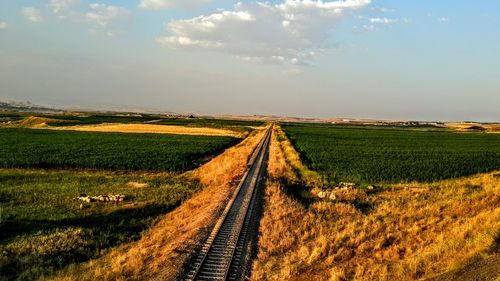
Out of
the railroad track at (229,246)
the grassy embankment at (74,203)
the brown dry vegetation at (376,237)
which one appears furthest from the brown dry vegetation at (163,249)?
the brown dry vegetation at (376,237)

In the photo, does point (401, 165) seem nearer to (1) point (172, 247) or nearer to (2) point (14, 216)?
(1) point (172, 247)

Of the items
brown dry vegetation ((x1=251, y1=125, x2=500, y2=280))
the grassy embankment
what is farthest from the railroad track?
the grassy embankment

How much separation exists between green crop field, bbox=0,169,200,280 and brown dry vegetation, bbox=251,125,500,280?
252 inches

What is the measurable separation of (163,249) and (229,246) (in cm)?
247

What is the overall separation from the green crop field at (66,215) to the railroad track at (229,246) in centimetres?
372

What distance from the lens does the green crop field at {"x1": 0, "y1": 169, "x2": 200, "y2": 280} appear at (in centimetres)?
1292

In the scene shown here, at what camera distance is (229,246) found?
13.8m

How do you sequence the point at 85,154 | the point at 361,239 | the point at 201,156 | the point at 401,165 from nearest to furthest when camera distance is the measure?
the point at 361,239, the point at 401,165, the point at 85,154, the point at 201,156

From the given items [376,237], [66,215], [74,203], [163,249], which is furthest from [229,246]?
[74,203]

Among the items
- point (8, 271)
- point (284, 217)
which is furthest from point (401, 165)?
point (8, 271)

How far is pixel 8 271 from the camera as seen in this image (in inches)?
463

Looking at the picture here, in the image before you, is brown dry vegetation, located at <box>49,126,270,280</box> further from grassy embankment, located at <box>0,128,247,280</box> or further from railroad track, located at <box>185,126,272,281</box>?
grassy embankment, located at <box>0,128,247,280</box>

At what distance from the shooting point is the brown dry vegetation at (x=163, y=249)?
11.5 meters

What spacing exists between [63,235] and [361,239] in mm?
11936
